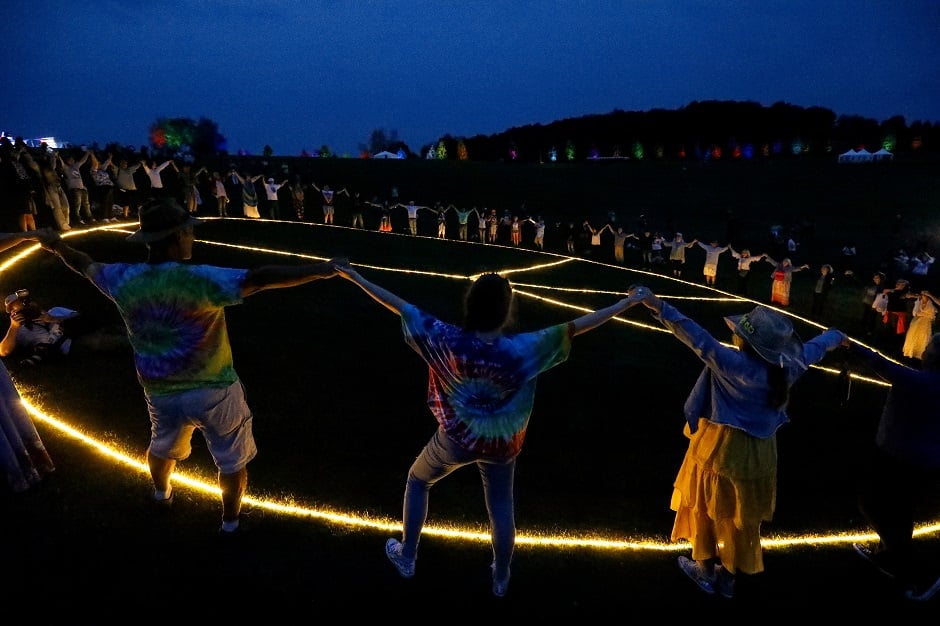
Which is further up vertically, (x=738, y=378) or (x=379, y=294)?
(x=379, y=294)

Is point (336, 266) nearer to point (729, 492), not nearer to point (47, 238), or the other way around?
point (47, 238)

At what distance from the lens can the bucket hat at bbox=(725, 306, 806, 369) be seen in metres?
3.14

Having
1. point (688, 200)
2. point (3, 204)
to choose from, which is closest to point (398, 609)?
point (3, 204)

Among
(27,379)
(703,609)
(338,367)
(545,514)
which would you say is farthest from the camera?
(338,367)

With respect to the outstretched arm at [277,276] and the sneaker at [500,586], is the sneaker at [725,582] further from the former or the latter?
the outstretched arm at [277,276]

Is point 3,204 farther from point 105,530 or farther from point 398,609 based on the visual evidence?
point 398,609

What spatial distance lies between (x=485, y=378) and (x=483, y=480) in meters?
0.66

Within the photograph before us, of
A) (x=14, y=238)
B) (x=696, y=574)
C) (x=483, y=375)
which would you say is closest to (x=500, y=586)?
(x=696, y=574)

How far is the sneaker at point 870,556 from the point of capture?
3960 millimetres

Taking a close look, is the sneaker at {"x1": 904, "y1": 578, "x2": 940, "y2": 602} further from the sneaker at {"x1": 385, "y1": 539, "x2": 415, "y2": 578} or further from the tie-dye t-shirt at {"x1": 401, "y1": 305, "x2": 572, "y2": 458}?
the sneaker at {"x1": 385, "y1": 539, "x2": 415, "y2": 578}

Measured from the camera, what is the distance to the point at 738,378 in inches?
127

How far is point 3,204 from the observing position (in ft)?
45.8

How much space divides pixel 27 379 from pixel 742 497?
673cm

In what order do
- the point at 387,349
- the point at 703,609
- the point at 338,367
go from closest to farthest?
the point at 703,609 → the point at 338,367 → the point at 387,349
